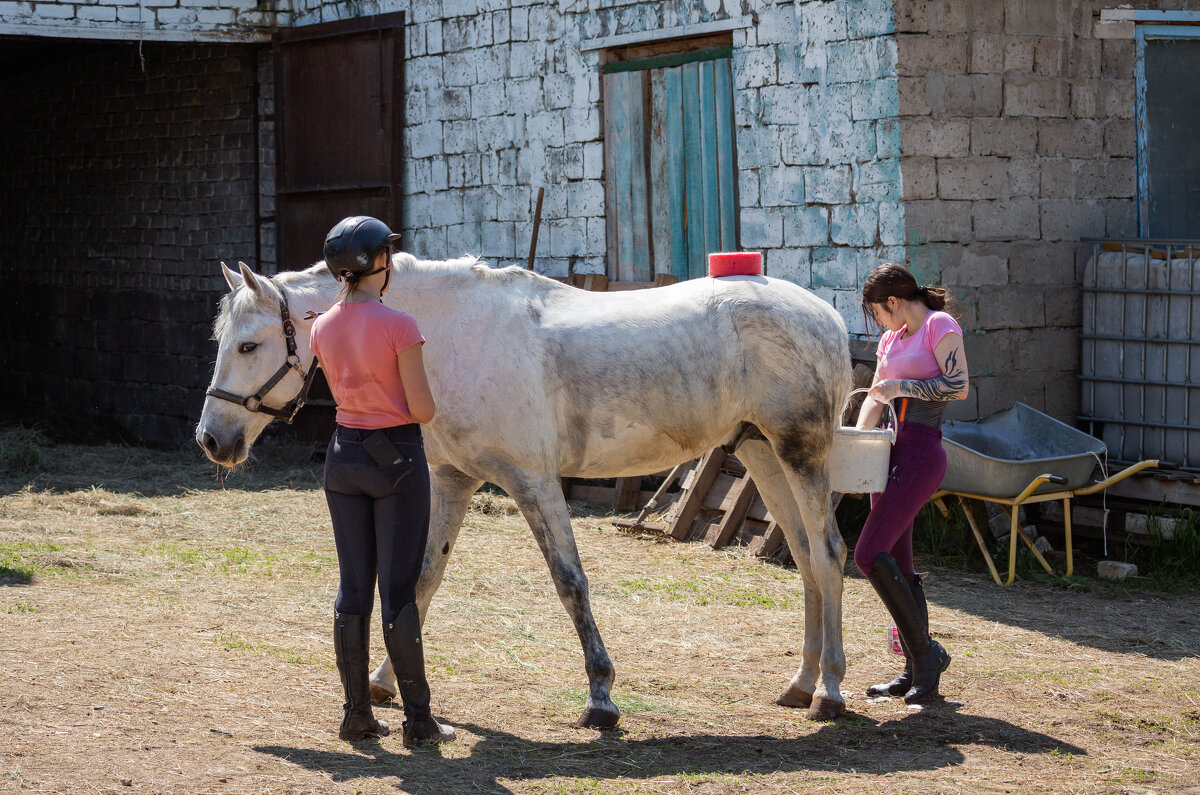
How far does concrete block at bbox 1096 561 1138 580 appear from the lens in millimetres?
7656

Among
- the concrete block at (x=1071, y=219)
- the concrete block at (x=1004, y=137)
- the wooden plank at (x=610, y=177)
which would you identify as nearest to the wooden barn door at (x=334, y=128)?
the wooden plank at (x=610, y=177)

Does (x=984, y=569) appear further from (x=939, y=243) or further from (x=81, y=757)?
(x=81, y=757)

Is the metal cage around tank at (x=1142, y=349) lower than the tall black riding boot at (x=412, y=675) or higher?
higher

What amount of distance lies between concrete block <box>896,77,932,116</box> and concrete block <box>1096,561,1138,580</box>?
9.75 ft

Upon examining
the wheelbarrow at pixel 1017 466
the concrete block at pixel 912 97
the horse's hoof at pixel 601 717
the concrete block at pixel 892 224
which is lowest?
the horse's hoof at pixel 601 717

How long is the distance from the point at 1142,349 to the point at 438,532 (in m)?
5.09

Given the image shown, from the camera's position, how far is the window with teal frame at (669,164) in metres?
9.45

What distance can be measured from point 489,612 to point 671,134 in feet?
14.4

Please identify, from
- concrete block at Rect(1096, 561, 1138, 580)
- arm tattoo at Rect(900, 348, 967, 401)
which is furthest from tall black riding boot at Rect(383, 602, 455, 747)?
concrete block at Rect(1096, 561, 1138, 580)

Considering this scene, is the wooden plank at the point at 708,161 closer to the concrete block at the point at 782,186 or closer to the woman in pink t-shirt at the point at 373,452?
the concrete block at the point at 782,186

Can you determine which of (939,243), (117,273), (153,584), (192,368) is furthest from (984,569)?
(117,273)

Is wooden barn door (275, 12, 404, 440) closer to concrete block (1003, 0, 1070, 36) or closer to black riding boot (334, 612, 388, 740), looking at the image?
concrete block (1003, 0, 1070, 36)

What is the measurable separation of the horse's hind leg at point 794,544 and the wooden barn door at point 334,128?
655 centimetres

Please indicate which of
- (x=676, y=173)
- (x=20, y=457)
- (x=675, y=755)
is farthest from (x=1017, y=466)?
(x=20, y=457)
